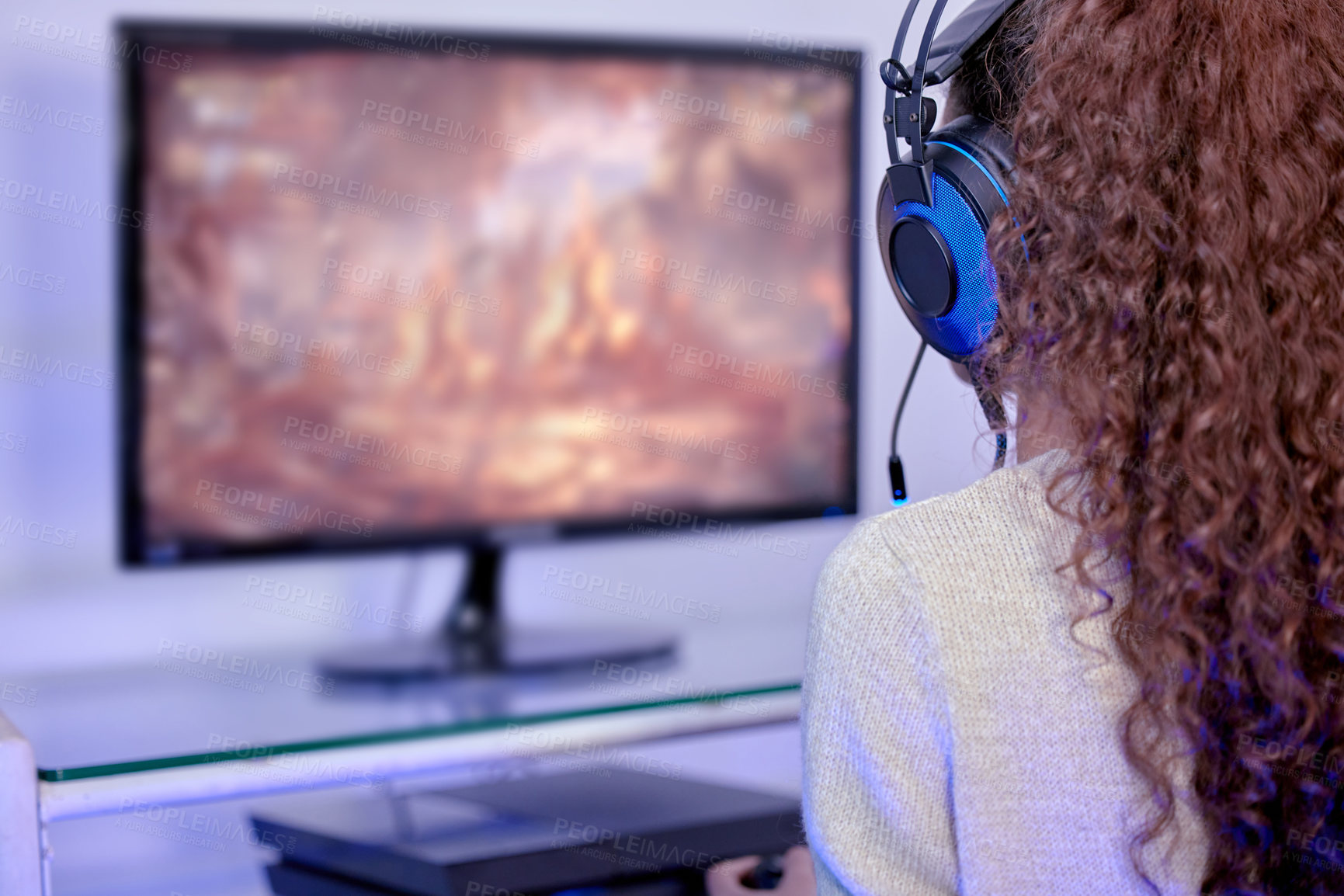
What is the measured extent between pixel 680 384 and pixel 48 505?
757 mm

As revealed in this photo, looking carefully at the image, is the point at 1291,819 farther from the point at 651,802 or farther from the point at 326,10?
the point at 326,10

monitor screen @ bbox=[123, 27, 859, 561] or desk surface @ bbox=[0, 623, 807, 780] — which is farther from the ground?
monitor screen @ bbox=[123, 27, 859, 561]

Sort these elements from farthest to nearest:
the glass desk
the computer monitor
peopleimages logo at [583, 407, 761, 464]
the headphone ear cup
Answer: peopleimages logo at [583, 407, 761, 464] < the computer monitor < the glass desk < the headphone ear cup

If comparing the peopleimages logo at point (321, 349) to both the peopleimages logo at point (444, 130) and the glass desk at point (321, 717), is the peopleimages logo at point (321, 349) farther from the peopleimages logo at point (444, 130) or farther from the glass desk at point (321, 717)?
the glass desk at point (321, 717)

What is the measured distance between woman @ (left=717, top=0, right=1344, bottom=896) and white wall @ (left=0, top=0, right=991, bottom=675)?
0.70 meters

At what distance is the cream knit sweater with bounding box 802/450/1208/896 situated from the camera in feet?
1.82

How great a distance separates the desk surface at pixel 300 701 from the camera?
94 centimetres

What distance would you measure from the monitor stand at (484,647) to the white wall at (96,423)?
122 mm

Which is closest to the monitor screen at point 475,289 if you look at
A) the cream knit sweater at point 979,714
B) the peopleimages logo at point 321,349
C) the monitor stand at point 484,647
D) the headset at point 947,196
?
the peopleimages logo at point 321,349

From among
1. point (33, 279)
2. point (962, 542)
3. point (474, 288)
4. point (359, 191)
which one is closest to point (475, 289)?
point (474, 288)

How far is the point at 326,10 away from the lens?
1.41 metres

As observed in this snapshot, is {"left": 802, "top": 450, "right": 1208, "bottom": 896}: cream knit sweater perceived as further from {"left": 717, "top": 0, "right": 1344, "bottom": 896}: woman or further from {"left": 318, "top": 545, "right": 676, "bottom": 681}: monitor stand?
{"left": 318, "top": 545, "right": 676, "bottom": 681}: monitor stand

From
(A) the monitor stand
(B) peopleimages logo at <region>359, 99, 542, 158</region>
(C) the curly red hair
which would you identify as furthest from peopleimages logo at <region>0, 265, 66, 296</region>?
(C) the curly red hair

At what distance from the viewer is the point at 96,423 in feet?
4.52
